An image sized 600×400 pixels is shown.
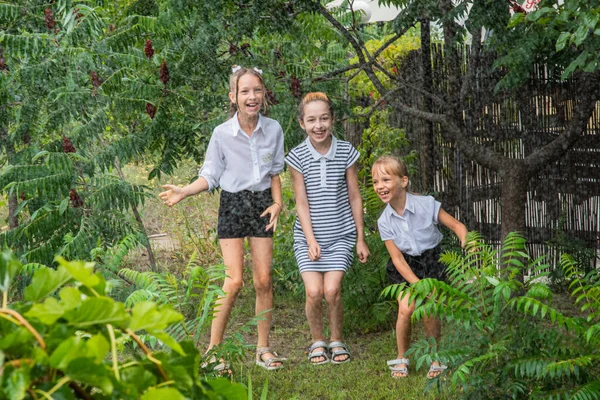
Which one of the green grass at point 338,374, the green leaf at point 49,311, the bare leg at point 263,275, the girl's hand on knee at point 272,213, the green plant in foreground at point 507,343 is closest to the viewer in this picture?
the green leaf at point 49,311

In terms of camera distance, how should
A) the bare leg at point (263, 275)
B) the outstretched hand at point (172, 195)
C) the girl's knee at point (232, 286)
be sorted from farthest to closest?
the bare leg at point (263, 275)
the girl's knee at point (232, 286)
the outstretched hand at point (172, 195)

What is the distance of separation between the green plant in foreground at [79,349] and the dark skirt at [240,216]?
163 inches

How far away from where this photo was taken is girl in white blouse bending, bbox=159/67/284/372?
17.6ft

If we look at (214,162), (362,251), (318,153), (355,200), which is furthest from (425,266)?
(214,162)

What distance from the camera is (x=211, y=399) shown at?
1.19 m

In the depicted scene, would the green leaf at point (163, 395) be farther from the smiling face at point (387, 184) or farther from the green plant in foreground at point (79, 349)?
the smiling face at point (387, 184)

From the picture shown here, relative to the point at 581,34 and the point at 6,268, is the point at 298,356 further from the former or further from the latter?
the point at 6,268

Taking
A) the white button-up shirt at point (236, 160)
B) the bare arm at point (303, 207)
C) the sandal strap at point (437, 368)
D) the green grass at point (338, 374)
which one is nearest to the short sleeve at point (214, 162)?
the white button-up shirt at point (236, 160)

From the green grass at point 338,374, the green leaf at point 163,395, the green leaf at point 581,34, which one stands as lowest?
the green grass at point 338,374

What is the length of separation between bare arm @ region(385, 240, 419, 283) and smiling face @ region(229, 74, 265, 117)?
123 cm

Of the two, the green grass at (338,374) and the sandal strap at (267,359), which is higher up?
the sandal strap at (267,359)

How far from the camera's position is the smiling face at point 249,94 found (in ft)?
17.5

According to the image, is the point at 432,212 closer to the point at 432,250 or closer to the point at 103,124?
the point at 432,250

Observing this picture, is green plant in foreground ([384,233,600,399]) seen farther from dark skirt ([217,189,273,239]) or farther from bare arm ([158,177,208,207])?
dark skirt ([217,189,273,239])
